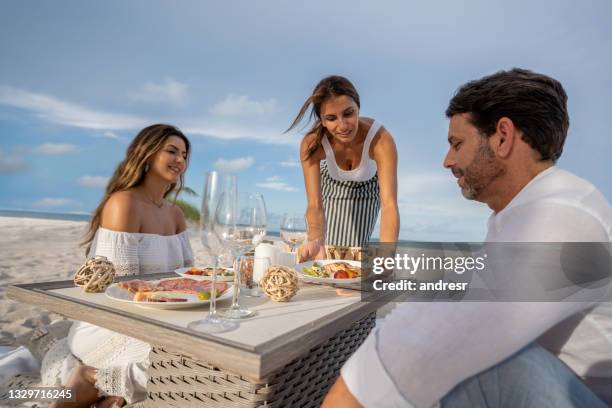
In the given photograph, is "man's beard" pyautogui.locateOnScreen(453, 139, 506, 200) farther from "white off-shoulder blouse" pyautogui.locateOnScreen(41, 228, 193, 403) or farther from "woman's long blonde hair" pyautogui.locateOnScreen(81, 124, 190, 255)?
"woman's long blonde hair" pyautogui.locateOnScreen(81, 124, 190, 255)

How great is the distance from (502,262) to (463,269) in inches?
12.0

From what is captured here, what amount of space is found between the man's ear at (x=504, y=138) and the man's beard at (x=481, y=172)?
0.03 m

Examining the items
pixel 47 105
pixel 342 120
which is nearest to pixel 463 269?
pixel 342 120

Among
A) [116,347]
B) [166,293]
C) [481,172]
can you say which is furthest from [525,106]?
[116,347]

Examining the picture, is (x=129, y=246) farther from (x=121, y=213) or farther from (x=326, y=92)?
(x=326, y=92)

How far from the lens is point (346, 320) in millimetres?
1279

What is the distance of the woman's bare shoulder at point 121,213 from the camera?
237 centimetres

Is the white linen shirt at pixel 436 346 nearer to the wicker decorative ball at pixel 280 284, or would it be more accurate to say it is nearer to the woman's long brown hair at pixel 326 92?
the wicker decorative ball at pixel 280 284

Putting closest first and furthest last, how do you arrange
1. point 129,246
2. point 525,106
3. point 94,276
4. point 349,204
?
point 94,276 → point 525,106 → point 129,246 → point 349,204

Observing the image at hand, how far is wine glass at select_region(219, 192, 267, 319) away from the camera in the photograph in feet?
3.81

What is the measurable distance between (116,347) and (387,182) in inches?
78.7

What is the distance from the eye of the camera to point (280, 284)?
4.63 ft

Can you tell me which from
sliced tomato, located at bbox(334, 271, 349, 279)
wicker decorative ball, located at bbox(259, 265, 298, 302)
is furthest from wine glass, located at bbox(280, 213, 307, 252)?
wicker decorative ball, located at bbox(259, 265, 298, 302)

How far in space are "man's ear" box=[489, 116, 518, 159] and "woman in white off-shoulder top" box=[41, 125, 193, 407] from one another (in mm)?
1775
